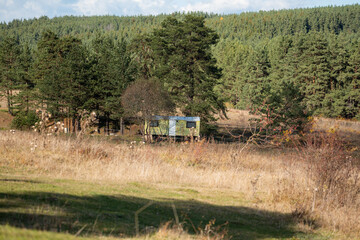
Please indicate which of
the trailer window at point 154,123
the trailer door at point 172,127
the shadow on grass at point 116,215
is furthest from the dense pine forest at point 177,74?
the shadow on grass at point 116,215

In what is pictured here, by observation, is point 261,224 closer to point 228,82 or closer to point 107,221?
point 107,221

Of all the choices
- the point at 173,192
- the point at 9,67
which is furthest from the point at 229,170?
the point at 9,67

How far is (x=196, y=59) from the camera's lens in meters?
38.8

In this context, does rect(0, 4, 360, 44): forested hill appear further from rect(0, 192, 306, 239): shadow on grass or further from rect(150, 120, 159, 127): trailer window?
rect(0, 192, 306, 239): shadow on grass

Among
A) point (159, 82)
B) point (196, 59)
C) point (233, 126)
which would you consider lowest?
point (233, 126)

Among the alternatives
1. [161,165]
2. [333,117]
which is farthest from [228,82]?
[161,165]

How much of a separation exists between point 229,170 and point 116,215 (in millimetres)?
6571

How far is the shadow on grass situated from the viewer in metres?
4.67

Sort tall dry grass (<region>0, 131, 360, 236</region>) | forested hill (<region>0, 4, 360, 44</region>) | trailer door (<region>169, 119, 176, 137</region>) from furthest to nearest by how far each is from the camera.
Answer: forested hill (<region>0, 4, 360, 44</region>), trailer door (<region>169, 119, 176, 137</region>), tall dry grass (<region>0, 131, 360, 236</region>)

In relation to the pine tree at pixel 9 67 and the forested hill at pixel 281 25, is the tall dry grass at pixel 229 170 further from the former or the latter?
the forested hill at pixel 281 25

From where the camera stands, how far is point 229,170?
11.9 metres

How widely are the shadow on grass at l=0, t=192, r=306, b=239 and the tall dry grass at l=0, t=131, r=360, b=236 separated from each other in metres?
0.99

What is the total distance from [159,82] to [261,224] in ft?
103

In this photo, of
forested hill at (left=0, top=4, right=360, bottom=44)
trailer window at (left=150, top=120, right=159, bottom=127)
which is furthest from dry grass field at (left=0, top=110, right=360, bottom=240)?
forested hill at (left=0, top=4, right=360, bottom=44)
